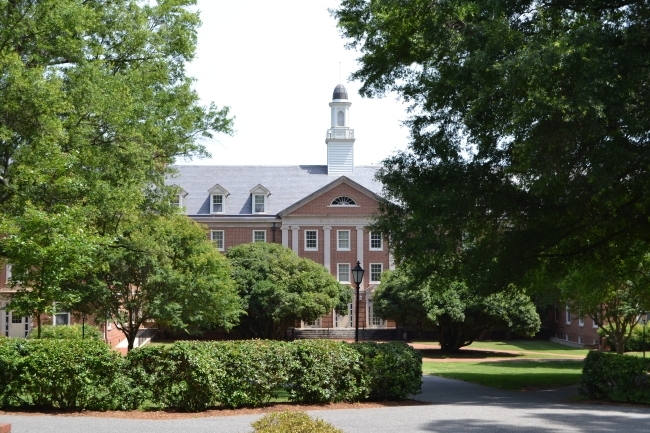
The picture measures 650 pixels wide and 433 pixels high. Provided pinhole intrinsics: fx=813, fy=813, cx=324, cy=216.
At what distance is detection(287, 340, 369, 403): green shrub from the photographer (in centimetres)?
1541

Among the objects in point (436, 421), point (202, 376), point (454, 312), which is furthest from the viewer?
point (454, 312)

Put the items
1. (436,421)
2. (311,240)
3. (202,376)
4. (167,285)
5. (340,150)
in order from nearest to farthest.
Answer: (436,421), (202,376), (167,285), (311,240), (340,150)

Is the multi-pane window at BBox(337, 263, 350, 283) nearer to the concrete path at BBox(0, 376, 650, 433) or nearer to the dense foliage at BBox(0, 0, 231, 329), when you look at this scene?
the dense foliage at BBox(0, 0, 231, 329)

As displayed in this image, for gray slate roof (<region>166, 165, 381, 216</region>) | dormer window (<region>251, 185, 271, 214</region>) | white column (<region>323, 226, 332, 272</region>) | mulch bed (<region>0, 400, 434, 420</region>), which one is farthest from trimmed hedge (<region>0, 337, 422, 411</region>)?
gray slate roof (<region>166, 165, 381, 216</region>)

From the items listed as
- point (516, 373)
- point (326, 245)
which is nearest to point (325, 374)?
point (516, 373)

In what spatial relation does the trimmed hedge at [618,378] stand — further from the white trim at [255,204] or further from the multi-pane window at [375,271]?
the white trim at [255,204]

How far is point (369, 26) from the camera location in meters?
20.4

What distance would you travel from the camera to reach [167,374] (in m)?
14.7

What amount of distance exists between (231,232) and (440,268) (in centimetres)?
3887

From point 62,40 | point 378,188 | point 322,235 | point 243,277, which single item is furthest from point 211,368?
point 378,188

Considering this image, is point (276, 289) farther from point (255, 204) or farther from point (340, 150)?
point (340, 150)

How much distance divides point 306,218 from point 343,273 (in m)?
4.66

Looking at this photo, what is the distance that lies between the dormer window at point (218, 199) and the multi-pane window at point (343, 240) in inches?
333

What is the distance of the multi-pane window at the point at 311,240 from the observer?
56875 millimetres
